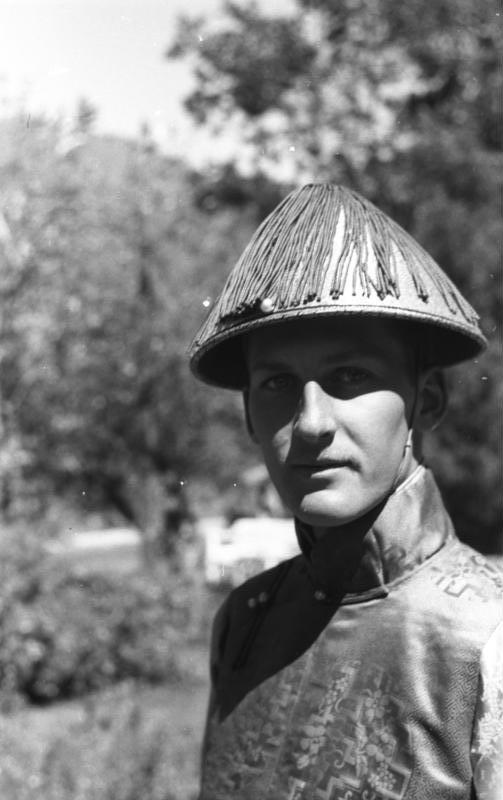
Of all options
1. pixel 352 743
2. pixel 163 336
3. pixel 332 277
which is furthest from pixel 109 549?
pixel 332 277

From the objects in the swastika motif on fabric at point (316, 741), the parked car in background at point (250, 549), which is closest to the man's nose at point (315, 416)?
the swastika motif on fabric at point (316, 741)

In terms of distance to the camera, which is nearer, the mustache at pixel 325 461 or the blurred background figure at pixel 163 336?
the mustache at pixel 325 461

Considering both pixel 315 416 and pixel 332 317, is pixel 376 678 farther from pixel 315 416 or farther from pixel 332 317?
pixel 332 317

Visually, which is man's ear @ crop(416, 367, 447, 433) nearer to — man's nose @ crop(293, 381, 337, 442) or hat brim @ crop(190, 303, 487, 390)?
hat brim @ crop(190, 303, 487, 390)

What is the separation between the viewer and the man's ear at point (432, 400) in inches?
76.5

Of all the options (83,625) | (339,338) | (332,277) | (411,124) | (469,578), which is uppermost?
(411,124)

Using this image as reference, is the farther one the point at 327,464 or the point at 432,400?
the point at 432,400

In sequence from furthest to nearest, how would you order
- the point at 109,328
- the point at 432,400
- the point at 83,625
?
the point at 109,328
the point at 83,625
the point at 432,400

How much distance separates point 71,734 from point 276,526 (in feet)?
6.44

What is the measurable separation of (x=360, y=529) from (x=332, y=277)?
486 mm

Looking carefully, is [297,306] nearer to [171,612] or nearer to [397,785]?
[397,785]

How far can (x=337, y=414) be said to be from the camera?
5.75 feet

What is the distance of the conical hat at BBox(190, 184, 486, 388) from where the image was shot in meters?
1.67

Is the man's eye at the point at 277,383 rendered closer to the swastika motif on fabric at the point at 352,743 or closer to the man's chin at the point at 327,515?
the man's chin at the point at 327,515
